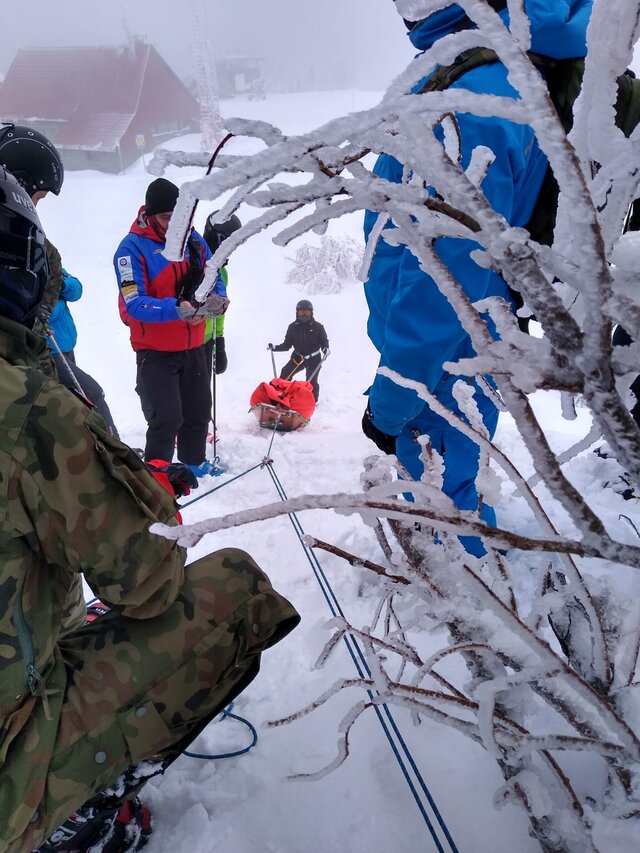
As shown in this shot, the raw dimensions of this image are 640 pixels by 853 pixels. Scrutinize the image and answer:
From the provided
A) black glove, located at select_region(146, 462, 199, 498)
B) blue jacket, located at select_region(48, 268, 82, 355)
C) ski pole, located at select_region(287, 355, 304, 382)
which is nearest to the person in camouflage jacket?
black glove, located at select_region(146, 462, 199, 498)

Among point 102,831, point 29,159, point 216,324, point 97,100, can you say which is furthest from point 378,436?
point 97,100

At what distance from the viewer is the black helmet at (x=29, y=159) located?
9.32 feet

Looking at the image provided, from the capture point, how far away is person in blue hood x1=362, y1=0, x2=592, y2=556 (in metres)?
1.34

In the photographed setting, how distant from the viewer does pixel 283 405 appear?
216 inches

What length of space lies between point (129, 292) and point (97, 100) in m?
32.6

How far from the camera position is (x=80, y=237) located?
52.9 ft

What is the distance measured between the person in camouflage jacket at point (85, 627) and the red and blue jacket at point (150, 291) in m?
1.86

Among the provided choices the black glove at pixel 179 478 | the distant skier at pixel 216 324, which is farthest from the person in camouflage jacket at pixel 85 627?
the distant skier at pixel 216 324

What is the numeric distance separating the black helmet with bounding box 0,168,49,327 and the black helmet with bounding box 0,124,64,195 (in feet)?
6.29

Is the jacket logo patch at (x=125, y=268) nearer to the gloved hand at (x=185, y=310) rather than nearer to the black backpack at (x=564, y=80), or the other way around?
the gloved hand at (x=185, y=310)

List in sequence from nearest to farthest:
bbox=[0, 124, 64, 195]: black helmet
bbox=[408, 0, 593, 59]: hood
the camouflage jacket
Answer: the camouflage jacket → bbox=[408, 0, 593, 59]: hood → bbox=[0, 124, 64, 195]: black helmet

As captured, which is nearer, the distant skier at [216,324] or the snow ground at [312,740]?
the snow ground at [312,740]

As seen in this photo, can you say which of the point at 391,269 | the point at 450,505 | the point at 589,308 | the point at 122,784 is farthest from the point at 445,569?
the point at 391,269

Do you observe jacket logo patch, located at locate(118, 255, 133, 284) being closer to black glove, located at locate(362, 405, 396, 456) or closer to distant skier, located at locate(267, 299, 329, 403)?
black glove, located at locate(362, 405, 396, 456)
